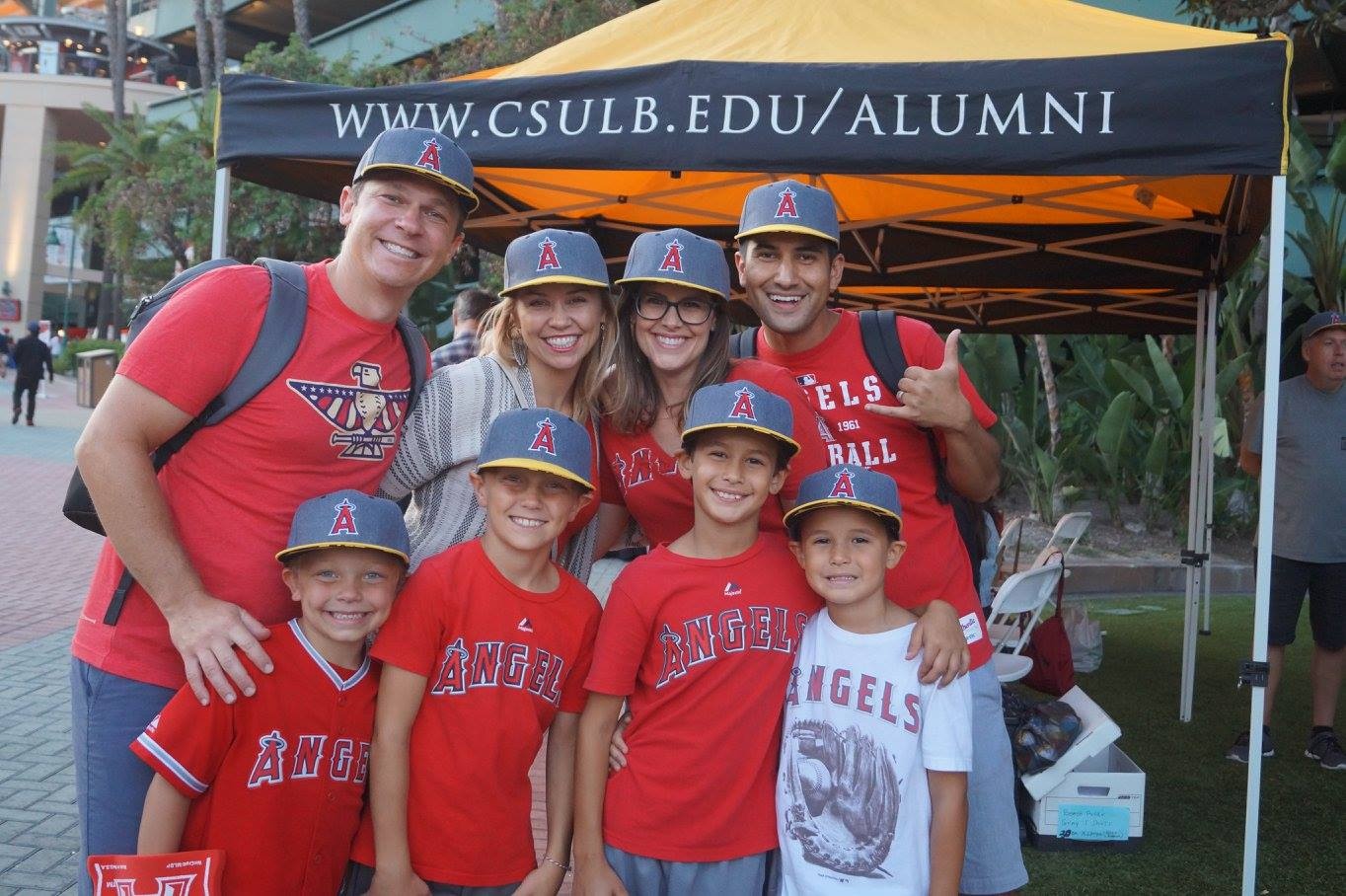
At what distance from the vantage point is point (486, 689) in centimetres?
244

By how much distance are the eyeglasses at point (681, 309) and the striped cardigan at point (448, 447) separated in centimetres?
37

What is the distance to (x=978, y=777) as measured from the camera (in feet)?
8.84

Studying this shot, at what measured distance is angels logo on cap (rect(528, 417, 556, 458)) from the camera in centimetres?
246

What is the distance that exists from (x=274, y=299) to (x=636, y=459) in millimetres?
991

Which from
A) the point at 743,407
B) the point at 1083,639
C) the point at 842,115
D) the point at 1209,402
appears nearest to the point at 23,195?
the point at 1083,639

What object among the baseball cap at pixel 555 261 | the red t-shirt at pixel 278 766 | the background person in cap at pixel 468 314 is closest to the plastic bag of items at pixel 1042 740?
the baseball cap at pixel 555 261

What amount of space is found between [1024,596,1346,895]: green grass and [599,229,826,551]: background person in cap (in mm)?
2291

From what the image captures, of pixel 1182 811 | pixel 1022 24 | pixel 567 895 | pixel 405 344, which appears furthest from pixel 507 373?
pixel 1182 811

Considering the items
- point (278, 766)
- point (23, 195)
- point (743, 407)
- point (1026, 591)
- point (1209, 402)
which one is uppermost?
point (23, 195)

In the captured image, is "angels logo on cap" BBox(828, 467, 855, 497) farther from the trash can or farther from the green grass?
the trash can

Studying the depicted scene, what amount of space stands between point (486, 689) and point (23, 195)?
58.1m

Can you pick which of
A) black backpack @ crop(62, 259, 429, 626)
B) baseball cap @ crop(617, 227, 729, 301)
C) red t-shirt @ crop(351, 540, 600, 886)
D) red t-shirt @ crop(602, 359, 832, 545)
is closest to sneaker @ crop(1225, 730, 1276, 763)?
red t-shirt @ crop(602, 359, 832, 545)

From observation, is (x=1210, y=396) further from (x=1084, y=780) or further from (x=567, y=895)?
(x=567, y=895)

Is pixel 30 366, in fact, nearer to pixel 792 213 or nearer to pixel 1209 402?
pixel 1209 402
